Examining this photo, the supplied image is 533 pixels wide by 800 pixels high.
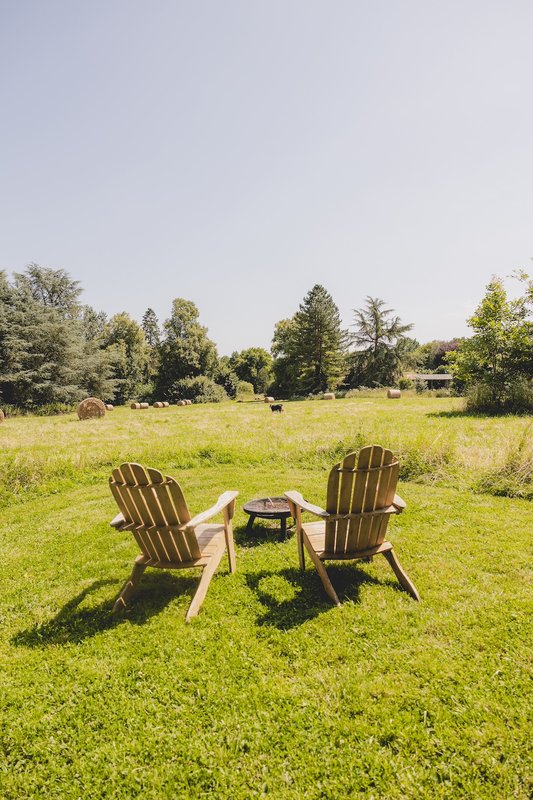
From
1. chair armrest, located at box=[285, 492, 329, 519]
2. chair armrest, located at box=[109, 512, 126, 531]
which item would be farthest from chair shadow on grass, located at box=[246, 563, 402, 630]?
chair armrest, located at box=[109, 512, 126, 531]

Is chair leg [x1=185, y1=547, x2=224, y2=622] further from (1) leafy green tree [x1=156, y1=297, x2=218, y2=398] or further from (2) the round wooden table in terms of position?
(1) leafy green tree [x1=156, y1=297, x2=218, y2=398]

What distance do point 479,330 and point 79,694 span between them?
20.1 m

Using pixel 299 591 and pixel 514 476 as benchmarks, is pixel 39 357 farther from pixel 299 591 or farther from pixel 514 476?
pixel 514 476

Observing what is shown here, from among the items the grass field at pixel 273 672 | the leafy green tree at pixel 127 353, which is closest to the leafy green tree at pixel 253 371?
the leafy green tree at pixel 127 353

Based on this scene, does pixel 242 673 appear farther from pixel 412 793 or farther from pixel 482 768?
pixel 482 768

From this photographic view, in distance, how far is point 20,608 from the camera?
13.0 feet

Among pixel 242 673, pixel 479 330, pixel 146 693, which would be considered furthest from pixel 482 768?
pixel 479 330

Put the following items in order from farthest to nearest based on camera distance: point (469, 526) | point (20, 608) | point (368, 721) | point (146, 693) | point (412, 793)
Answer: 1. point (469, 526)
2. point (20, 608)
3. point (146, 693)
4. point (368, 721)
5. point (412, 793)

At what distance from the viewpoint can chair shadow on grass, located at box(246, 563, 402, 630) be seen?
3.56m

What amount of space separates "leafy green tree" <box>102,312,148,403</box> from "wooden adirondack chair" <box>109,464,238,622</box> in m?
39.3

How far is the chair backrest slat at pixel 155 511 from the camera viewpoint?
3475mm

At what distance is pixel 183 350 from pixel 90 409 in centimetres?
1973

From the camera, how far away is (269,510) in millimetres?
5277

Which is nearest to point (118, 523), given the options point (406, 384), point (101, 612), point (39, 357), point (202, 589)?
point (101, 612)
